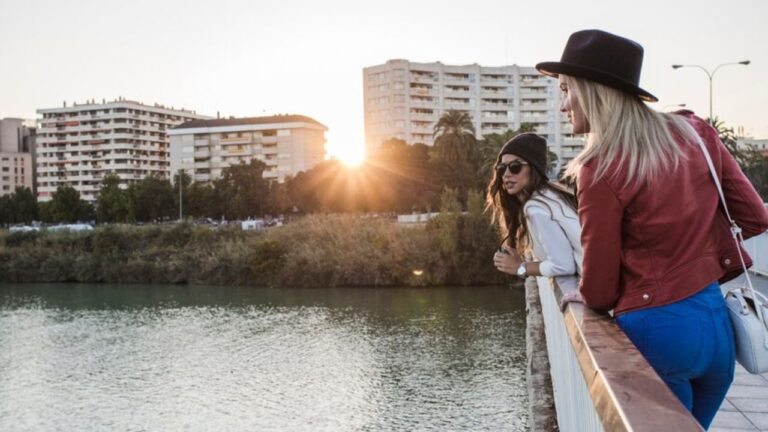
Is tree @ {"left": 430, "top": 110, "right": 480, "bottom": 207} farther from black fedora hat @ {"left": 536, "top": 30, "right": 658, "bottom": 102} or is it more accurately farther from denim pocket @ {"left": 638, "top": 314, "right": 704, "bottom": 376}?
denim pocket @ {"left": 638, "top": 314, "right": 704, "bottom": 376}

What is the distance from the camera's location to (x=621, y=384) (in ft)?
4.57

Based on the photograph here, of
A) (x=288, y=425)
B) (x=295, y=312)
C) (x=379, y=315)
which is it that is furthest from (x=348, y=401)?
(x=295, y=312)

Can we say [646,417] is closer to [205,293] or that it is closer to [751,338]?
[751,338]

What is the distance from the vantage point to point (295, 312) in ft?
109

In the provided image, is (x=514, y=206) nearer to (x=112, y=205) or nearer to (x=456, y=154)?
(x=456, y=154)

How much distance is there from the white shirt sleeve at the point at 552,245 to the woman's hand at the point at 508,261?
16 centimetres

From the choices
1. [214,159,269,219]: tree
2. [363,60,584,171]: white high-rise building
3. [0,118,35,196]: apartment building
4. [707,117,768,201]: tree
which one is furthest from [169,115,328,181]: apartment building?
[707,117,768,201]: tree

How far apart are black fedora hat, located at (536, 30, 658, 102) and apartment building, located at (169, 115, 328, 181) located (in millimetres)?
97625

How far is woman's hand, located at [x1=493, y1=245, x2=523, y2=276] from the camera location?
10.6 ft

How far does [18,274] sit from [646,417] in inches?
2287

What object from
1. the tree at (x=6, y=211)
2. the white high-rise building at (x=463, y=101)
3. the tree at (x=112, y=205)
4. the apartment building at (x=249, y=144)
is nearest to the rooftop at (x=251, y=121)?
the apartment building at (x=249, y=144)

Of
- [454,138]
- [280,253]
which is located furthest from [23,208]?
[454,138]

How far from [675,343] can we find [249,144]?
103 metres

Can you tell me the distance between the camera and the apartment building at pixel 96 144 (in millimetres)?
116812
